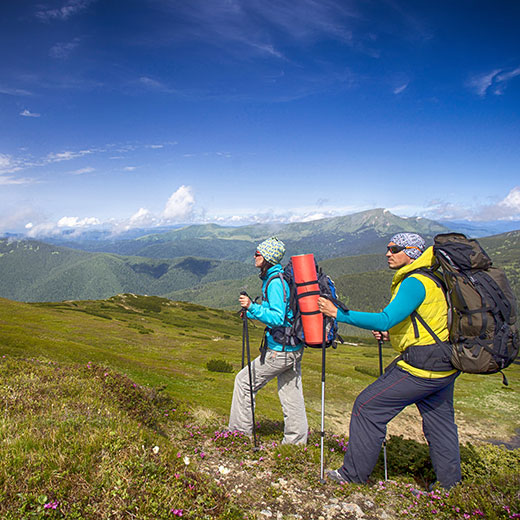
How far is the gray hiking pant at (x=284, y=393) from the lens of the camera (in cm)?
832

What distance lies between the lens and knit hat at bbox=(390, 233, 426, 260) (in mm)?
6836

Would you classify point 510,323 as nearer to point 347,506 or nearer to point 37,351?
point 347,506

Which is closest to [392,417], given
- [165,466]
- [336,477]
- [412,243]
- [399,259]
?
[336,477]

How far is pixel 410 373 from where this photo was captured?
618cm

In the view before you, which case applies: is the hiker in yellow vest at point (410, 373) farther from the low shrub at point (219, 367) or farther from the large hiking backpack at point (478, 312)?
the low shrub at point (219, 367)

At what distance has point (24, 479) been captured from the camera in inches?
173

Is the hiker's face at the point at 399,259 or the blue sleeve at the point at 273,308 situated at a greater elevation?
the hiker's face at the point at 399,259

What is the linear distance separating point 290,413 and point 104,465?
16.2ft

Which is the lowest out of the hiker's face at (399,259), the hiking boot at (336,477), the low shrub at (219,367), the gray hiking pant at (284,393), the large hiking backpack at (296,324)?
the low shrub at (219,367)

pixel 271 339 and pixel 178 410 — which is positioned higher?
pixel 271 339

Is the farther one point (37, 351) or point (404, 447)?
point (37, 351)

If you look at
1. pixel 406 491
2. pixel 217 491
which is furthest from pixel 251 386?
pixel 406 491

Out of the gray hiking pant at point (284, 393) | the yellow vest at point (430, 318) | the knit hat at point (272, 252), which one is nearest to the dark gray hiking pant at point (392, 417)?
the yellow vest at point (430, 318)

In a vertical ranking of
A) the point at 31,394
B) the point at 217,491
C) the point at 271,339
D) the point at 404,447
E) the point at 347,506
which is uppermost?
the point at 271,339
